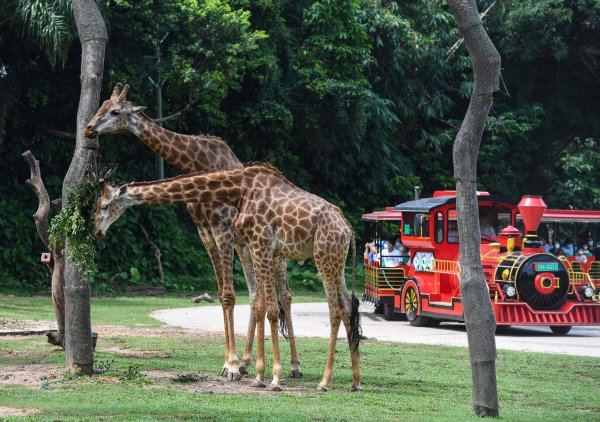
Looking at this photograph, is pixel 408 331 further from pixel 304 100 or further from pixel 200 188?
pixel 304 100

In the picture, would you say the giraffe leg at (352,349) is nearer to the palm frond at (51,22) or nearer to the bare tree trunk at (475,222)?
the bare tree trunk at (475,222)

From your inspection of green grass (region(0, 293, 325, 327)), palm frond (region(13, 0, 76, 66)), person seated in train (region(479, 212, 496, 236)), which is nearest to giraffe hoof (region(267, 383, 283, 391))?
green grass (region(0, 293, 325, 327))

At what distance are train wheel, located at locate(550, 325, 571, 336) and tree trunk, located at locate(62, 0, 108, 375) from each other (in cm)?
1147

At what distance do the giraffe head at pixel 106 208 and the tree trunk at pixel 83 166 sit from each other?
2.12 feet

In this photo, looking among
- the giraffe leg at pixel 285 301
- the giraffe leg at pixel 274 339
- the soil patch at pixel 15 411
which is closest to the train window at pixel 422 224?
the giraffe leg at pixel 285 301

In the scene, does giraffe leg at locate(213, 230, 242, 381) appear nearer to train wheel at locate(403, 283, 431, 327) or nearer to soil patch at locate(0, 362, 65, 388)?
soil patch at locate(0, 362, 65, 388)

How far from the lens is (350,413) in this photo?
10.8 metres

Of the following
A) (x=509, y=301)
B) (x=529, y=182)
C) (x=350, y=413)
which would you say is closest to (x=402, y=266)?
(x=509, y=301)

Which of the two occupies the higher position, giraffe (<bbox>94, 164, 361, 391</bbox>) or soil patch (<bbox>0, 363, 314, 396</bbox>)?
giraffe (<bbox>94, 164, 361, 391</bbox>)

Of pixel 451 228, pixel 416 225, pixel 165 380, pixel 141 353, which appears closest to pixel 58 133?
pixel 416 225

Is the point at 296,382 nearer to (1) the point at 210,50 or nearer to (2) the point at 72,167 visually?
(2) the point at 72,167

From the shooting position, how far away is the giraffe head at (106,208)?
12.4 meters

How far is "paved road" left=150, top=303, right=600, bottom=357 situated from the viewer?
1922cm

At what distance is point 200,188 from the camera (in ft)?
42.8
